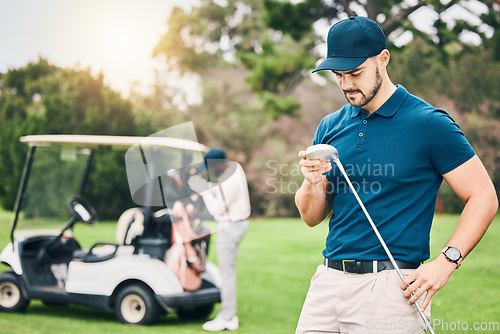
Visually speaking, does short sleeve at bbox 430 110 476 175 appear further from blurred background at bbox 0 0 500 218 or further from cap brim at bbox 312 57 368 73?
blurred background at bbox 0 0 500 218

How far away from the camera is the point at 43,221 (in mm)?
6625

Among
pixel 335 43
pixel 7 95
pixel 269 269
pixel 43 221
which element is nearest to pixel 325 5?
pixel 269 269

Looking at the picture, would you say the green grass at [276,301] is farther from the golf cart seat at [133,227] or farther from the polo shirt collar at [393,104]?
the polo shirt collar at [393,104]

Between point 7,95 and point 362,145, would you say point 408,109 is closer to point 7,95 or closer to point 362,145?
point 362,145

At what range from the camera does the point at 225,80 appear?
87.6 ft

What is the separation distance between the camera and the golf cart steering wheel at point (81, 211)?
5.94 m

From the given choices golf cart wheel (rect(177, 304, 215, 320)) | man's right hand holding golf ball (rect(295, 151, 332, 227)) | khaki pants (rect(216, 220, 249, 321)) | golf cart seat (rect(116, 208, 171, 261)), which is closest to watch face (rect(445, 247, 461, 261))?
man's right hand holding golf ball (rect(295, 151, 332, 227))

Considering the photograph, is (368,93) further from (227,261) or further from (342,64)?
(227,261)

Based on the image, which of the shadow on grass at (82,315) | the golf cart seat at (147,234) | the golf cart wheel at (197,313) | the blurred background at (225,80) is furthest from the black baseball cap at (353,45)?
the blurred background at (225,80)

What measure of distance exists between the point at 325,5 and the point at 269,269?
689cm

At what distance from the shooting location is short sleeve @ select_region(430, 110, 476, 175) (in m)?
1.85

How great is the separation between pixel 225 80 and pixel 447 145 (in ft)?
82.7

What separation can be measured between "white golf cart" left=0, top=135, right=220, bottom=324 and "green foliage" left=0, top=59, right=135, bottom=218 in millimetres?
13168

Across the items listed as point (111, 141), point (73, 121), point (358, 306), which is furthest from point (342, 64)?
point (73, 121)
